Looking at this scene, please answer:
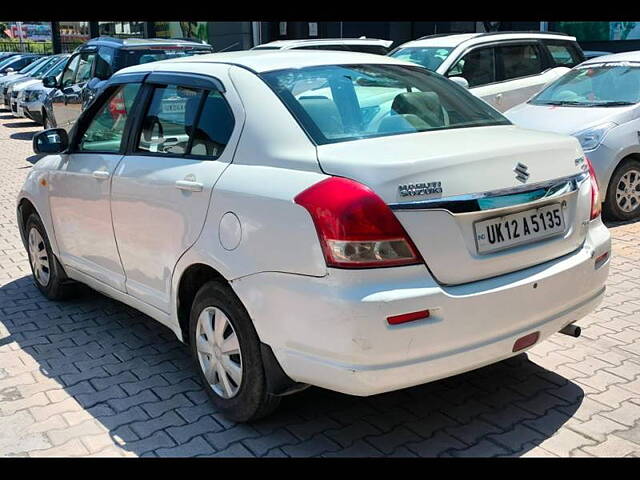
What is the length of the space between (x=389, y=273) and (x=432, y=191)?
0.38m

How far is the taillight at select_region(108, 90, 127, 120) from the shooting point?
176 inches

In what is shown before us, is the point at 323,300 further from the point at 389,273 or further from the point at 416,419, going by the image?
the point at 416,419

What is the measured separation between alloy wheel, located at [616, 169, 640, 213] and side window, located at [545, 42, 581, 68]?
409 centimetres

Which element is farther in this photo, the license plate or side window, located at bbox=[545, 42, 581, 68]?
side window, located at bbox=[545, 42, 581, 68]

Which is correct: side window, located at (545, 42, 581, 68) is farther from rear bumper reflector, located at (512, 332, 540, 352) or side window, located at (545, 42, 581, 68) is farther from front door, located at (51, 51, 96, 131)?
rear bumper reflector, located at (512, 332, 540, 352)

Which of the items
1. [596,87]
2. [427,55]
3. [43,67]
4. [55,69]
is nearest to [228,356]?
[596,87]

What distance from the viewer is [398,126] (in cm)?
342

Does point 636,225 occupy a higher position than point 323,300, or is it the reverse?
point 323,300

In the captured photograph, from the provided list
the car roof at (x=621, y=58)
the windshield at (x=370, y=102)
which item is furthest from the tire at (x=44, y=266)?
the car roof at (x=621, y=58)

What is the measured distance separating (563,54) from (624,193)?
4.42 meters

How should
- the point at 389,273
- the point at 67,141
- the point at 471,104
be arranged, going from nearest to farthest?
the point at 389,273
the point at 471,104
the point at 67,141

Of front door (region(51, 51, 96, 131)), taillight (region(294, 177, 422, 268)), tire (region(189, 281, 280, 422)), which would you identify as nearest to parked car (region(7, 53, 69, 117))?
front door (region(51, 51, 96, 131))

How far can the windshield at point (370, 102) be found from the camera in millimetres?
3354

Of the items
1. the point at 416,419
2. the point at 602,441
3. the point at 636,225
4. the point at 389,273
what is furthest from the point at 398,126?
the point at 636,225
